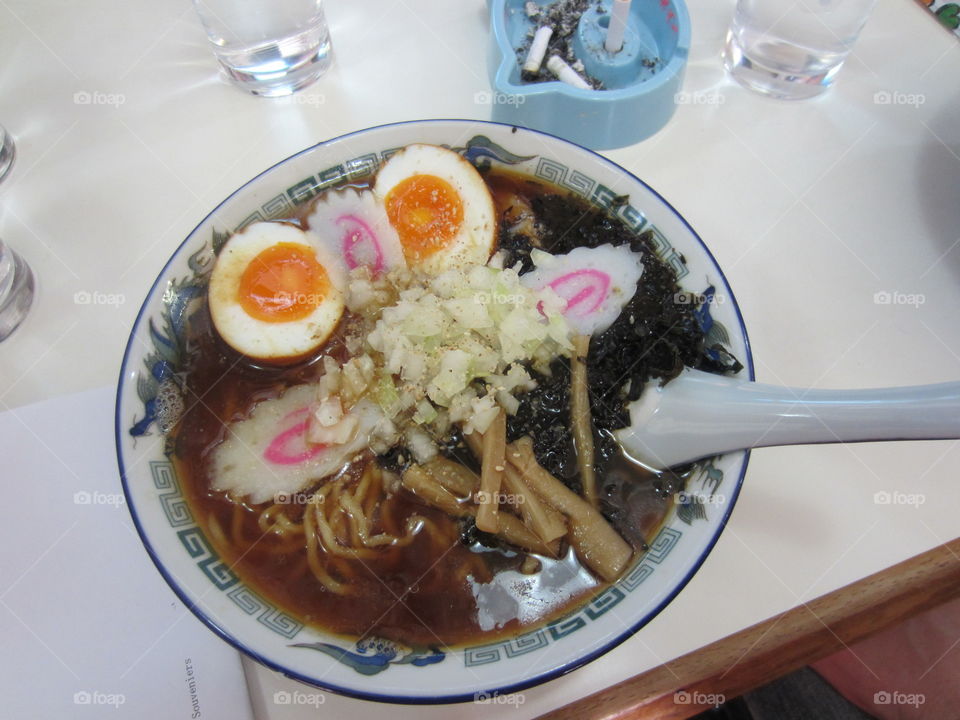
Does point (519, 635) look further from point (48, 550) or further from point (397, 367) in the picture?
point (48, 550)

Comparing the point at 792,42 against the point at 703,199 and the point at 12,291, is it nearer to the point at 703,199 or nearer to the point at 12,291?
the point at 703,199

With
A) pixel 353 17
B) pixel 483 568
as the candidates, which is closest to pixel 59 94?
pixel 353 17
